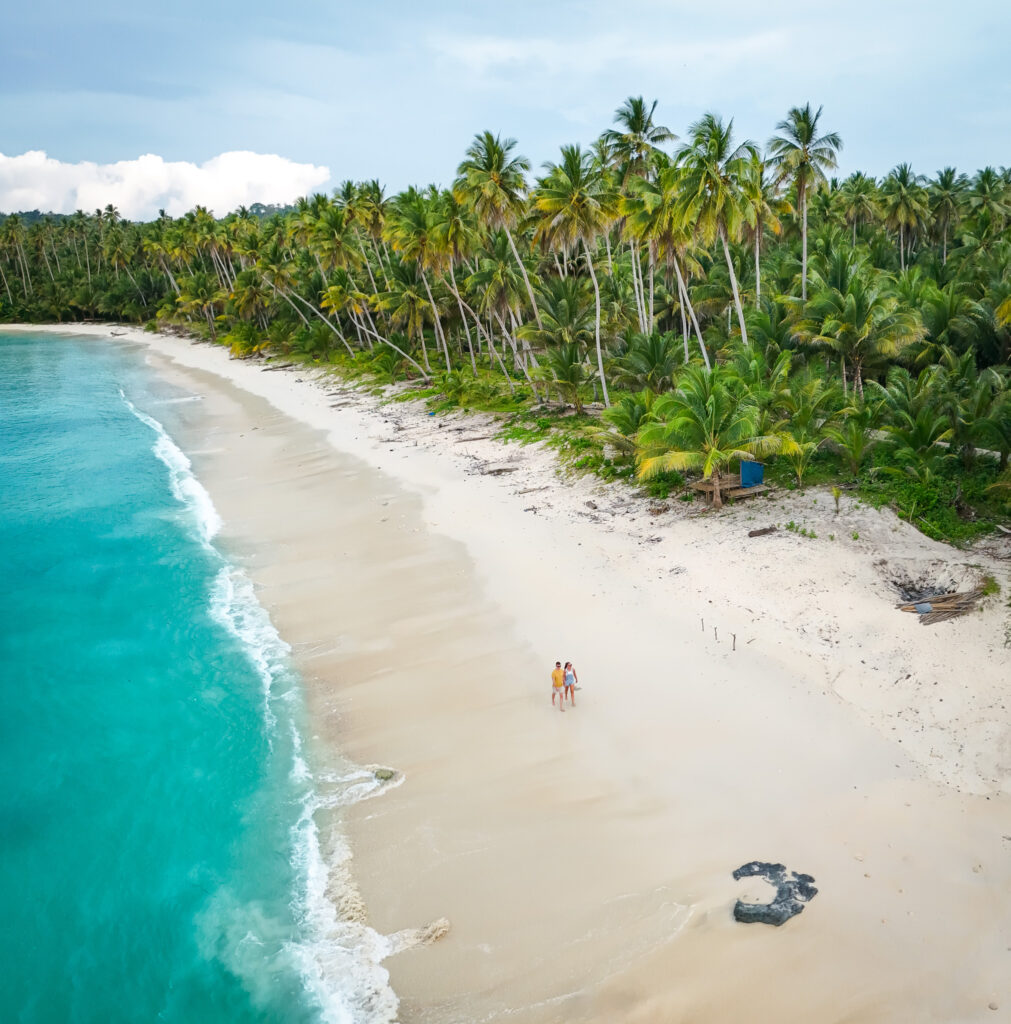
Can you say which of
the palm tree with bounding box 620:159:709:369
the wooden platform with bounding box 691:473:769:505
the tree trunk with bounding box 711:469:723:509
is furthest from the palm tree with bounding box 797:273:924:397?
the tree trunk with bounding box 711:469:723:509

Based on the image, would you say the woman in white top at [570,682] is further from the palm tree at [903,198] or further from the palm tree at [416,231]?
the palm tree at [903,198]

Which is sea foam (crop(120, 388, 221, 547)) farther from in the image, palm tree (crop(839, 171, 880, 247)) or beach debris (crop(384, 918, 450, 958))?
palm tree (crop(839, 171, 880, 247))

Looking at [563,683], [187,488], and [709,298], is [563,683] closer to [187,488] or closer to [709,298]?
[187,488]

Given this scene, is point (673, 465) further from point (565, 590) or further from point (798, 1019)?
point (798, 1019)

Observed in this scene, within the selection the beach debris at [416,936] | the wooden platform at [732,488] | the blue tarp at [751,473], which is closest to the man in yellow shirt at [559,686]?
the beach debris at [416,936]

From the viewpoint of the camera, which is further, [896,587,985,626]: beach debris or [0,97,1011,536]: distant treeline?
[0,97,1011,536]: distant treeline

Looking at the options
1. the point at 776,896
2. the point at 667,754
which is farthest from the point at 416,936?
the point at 667,754

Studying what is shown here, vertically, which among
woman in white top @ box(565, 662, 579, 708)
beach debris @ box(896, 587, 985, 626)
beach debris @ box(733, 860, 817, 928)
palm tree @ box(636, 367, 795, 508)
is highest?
palm tree @ box(636, 367, 795, 508)

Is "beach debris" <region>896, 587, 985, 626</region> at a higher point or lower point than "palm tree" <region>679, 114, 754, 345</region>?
lower
